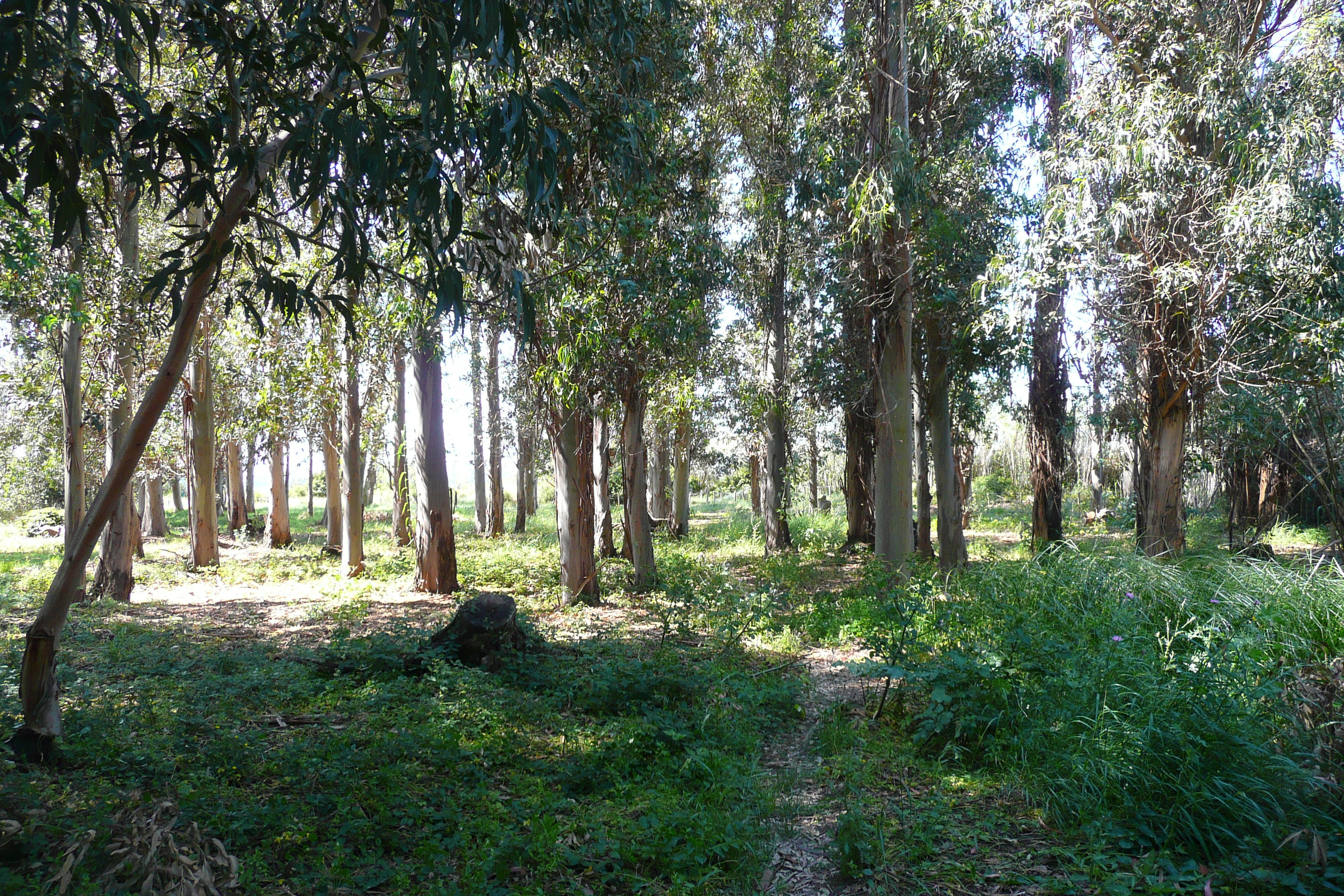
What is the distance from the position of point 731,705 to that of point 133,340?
965 cm

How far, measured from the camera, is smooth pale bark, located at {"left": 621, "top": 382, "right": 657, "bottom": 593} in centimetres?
1131

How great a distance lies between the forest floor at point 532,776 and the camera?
11.1 ft

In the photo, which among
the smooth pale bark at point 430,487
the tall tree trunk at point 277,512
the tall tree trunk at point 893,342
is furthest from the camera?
the tall tree trunk at point 277,512

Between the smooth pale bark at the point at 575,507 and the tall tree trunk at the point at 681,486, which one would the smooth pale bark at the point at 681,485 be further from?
the smooth pale bark at the point at 575,507

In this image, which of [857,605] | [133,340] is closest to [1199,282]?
[857,605]

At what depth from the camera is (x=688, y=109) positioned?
37.9 ft

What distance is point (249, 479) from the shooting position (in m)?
29.7

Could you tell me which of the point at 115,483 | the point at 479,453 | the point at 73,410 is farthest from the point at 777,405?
the point at 115,483

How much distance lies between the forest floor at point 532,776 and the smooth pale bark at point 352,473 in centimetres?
448

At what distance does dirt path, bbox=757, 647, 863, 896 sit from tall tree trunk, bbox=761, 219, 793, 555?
9200 mm

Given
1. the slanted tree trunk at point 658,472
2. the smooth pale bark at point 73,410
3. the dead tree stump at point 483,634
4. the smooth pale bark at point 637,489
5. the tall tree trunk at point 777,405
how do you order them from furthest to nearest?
the slanted tree trunk at point 658,472 → the tall tree trunk at point 777,405 → the smooth pale bark at point 637,489 → the smooth pale bark at point 73,410 → the dead tree stump at point 483,634

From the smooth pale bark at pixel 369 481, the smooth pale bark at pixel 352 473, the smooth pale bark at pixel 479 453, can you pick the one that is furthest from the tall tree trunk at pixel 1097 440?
the smooth pale bark at pixel 369 481

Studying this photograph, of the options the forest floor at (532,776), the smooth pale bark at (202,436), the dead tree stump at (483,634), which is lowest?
the forest floor at (532,776)

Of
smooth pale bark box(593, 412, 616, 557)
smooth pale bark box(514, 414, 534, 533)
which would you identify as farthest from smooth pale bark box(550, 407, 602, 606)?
smooth pale bark box(514, 414, 534, 533)
